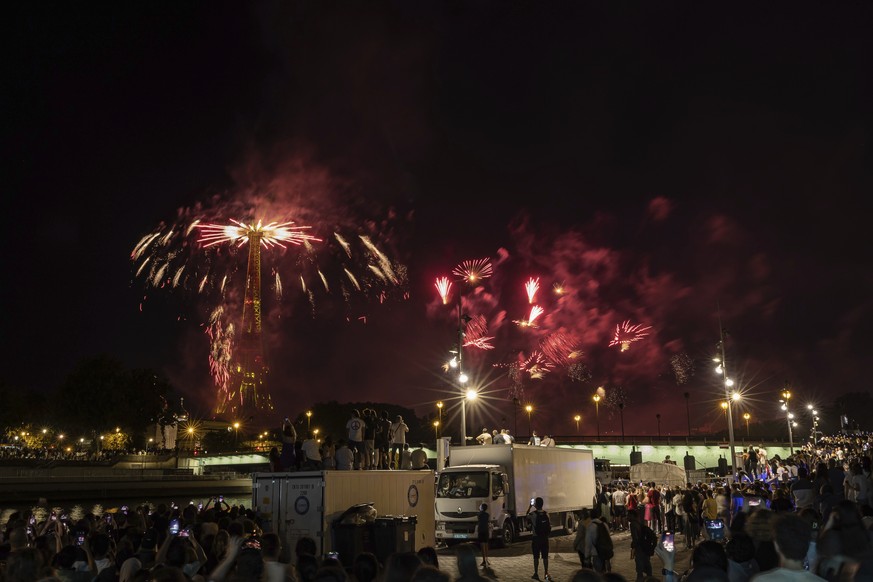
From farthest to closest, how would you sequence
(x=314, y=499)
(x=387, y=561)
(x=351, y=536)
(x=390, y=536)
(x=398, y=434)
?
1. (x=398, y=434)
2. (x=314, y=499)
3. (x=390, y=536)
4. (x=351, y=536)
5. (x=387, y=561)

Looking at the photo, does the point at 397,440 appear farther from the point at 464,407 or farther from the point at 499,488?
the point at 464,407

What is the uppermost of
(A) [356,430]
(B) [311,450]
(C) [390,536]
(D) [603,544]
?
(A) [356,430]

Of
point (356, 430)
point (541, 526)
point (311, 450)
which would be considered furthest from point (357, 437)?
point (541, 526)

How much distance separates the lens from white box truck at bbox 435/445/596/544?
26.0 metres

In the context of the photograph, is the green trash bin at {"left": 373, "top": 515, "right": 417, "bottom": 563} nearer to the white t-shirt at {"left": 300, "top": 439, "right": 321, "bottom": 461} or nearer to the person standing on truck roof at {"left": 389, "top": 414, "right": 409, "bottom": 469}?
the white t-shirt at {"left": 300, "top": 439, "right": 321, "bottom": 461}

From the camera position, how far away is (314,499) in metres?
17.7

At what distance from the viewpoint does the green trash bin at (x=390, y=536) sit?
56.7 feet

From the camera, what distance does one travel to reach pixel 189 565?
9242 mm

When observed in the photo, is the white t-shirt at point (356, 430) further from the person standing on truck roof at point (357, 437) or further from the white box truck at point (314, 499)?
the white box truck at point (314, 499)

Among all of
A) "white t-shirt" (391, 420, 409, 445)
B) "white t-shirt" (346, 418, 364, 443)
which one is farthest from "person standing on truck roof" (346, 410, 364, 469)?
"white t-shirt" (391, 420, 409, 445)

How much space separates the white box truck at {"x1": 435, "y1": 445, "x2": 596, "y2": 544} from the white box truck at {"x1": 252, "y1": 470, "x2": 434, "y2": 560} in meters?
6.62

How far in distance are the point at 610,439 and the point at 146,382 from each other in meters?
79.7

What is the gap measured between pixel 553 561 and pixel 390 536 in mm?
7433

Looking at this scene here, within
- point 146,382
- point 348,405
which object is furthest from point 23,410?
point 348,405
